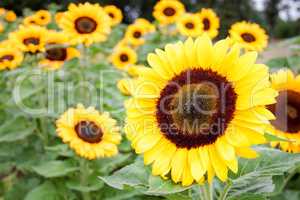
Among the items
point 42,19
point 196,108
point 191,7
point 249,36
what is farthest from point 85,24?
point 191,7

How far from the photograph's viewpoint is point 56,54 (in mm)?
3410

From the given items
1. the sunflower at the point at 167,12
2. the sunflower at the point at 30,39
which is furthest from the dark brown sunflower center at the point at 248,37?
the sunflower at the point at 30,39

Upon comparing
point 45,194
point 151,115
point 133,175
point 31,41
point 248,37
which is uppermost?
point 248,37

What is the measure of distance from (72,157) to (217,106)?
1442 mm

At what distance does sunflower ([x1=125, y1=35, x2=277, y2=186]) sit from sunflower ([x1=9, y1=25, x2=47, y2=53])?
1.74 m

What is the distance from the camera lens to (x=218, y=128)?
4.94ft

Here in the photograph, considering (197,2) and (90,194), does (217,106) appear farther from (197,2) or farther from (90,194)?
(197,2)

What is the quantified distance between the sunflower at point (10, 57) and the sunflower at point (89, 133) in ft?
2.63

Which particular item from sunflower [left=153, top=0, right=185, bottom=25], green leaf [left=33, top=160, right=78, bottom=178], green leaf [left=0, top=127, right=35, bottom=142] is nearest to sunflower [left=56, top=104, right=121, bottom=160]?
green leaf [left=33, top=160, right=78, bottom=178]

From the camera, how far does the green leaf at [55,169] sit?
2.65m

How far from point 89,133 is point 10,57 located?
39.4 inches

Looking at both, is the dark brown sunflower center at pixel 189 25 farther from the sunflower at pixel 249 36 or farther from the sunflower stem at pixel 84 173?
the sunflower stem at pixel 84 173

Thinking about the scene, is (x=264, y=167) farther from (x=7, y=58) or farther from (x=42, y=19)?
(x=42, y=19)

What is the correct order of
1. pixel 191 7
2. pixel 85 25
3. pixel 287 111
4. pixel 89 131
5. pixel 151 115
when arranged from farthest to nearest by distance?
pixel 191 7 < pixel 85 25 < pixel 89 131 < pixel 287 111 < pixel 151 115
